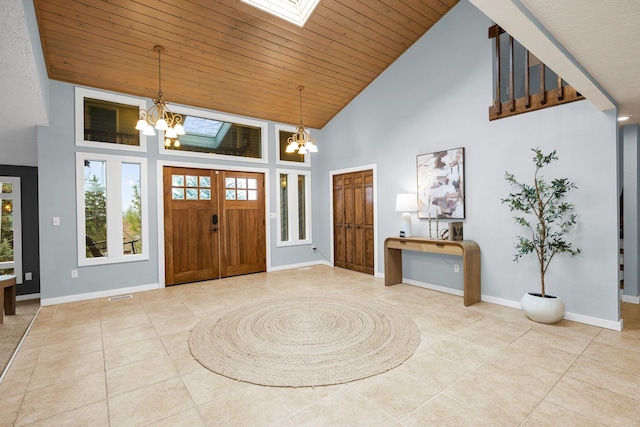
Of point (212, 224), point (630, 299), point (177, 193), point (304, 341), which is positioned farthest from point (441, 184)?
point (177, 193)

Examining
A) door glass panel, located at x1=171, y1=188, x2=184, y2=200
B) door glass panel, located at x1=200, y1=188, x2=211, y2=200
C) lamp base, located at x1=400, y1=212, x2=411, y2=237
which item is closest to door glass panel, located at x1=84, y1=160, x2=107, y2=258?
door glass panel, located at x1=171, y1=188, x2=184, y2=200

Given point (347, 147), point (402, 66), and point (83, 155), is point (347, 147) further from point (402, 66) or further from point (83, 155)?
point (83, 155)

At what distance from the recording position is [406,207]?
4.54 meters

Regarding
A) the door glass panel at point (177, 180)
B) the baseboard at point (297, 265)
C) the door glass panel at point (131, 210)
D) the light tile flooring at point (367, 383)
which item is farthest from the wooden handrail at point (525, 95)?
the door glass panel at point (131, 210)

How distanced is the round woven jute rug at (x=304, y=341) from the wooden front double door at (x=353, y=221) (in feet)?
6.19

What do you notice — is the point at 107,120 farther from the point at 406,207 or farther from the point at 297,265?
the point at 406,207

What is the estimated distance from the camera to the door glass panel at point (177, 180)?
5.04m

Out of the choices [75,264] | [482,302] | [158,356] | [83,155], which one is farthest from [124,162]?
[482,302]

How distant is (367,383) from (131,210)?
437 centimetres

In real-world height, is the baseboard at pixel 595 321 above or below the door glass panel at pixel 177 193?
below

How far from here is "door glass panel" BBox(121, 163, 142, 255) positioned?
464 centimetres

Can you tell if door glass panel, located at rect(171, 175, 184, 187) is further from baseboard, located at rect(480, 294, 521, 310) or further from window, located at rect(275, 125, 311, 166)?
baseboard, located at rect(480, 294, 521, 310)

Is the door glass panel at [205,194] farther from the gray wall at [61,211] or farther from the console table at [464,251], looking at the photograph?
the console table at [464,251]

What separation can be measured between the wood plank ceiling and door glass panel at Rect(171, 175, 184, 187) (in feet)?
4.08
